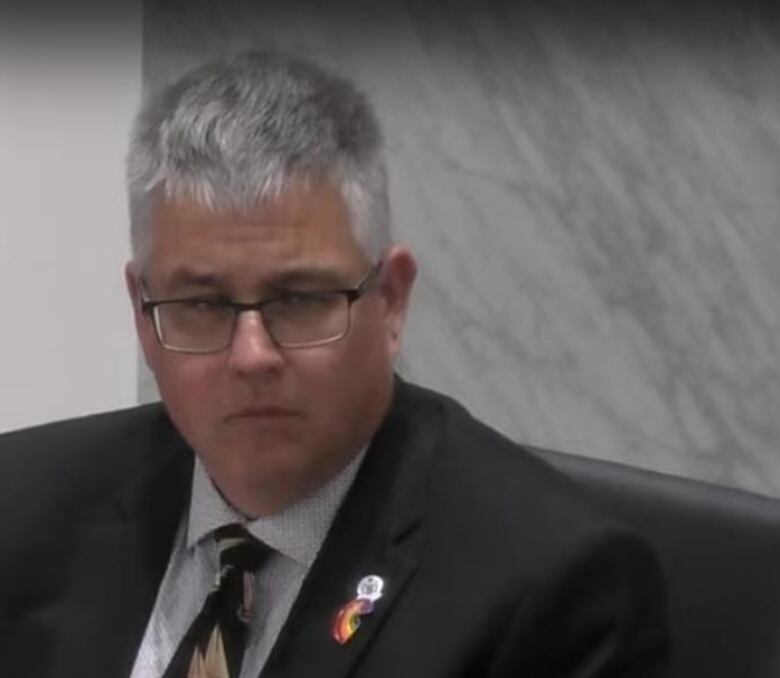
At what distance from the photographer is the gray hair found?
4.98 ft

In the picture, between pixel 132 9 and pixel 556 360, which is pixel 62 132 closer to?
pixel 132 9

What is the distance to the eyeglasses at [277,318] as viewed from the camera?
1526mm

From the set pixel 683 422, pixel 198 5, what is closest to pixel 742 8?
pixel 683 422

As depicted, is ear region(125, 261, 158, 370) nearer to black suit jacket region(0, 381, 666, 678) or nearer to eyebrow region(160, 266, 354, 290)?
eyebrow region(160, 266, 354, 290)

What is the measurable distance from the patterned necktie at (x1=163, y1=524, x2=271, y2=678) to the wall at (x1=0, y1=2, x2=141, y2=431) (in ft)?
3.24

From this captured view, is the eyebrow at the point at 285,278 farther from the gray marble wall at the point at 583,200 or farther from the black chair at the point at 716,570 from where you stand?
the gray marble wall at the point at 583,200

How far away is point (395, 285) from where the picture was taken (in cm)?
159

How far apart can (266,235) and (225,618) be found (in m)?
0.35

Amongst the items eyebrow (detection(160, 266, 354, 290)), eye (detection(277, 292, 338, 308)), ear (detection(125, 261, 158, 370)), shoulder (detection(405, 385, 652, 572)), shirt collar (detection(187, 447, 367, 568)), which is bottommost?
shirt collar (detection(187, 447, 367, 568))

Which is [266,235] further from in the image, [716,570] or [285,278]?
[716,570]

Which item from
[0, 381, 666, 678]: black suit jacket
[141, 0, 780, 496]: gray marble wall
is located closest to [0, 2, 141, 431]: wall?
[141, 0, 780, 496]: gray marble wall

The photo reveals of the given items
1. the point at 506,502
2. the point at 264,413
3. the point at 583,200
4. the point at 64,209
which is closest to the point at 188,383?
the point at 264,413

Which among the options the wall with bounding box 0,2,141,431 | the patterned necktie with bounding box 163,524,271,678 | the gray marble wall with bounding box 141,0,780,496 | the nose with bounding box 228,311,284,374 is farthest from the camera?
the wall with bounding box 0,2,141,431

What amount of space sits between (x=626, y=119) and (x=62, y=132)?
2.45 feet
